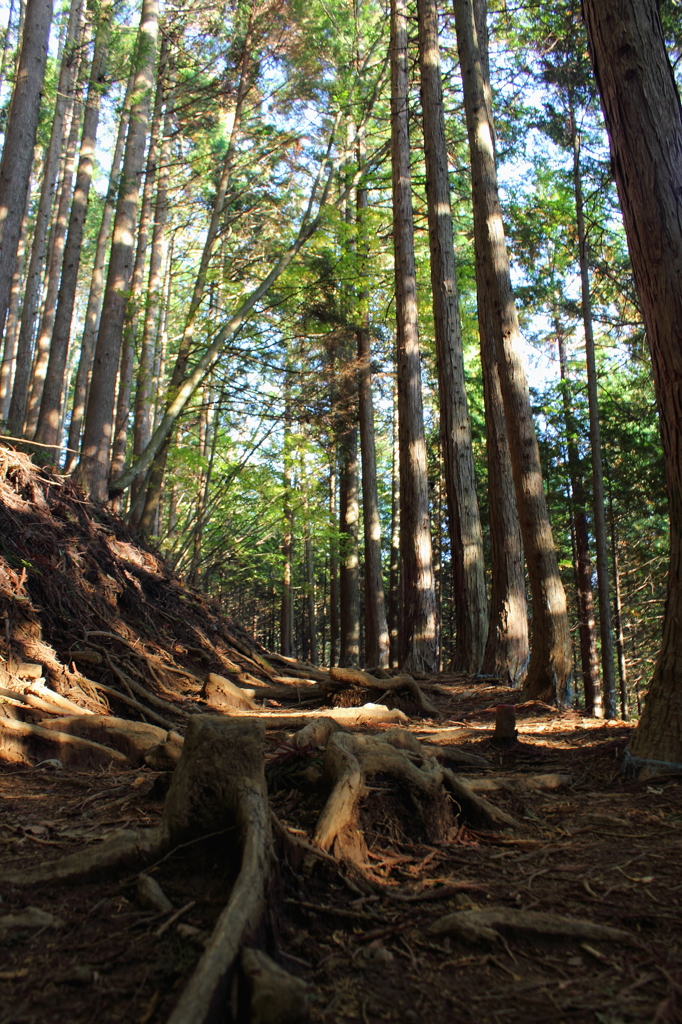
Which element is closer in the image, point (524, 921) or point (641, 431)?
point (524, 921)

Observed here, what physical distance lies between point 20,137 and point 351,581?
1244 centimetres

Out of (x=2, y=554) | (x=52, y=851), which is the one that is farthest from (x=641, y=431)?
(x=52, y=851)

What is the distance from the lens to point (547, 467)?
1748 cm

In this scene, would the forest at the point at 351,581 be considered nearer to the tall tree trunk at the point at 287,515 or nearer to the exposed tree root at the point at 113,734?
the exposed tree root at the point at 113,734

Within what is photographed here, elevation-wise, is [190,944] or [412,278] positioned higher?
[412,278]

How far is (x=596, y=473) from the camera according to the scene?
13.2 metres

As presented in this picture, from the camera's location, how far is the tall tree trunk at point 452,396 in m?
10.3

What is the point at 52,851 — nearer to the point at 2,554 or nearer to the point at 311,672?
the point at 2,554

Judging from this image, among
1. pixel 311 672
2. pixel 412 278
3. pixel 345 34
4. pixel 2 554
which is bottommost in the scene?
pixel 311 672

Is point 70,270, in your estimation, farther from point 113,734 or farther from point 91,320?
point 113,734

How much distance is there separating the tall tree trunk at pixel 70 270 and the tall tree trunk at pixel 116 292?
3.85 feet

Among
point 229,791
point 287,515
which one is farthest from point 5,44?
point 229,791

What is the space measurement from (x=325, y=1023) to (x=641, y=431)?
16.8 meters

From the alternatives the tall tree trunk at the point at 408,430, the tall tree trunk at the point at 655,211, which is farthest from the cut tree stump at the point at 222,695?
the tall tree trunk at the point at 408,430
